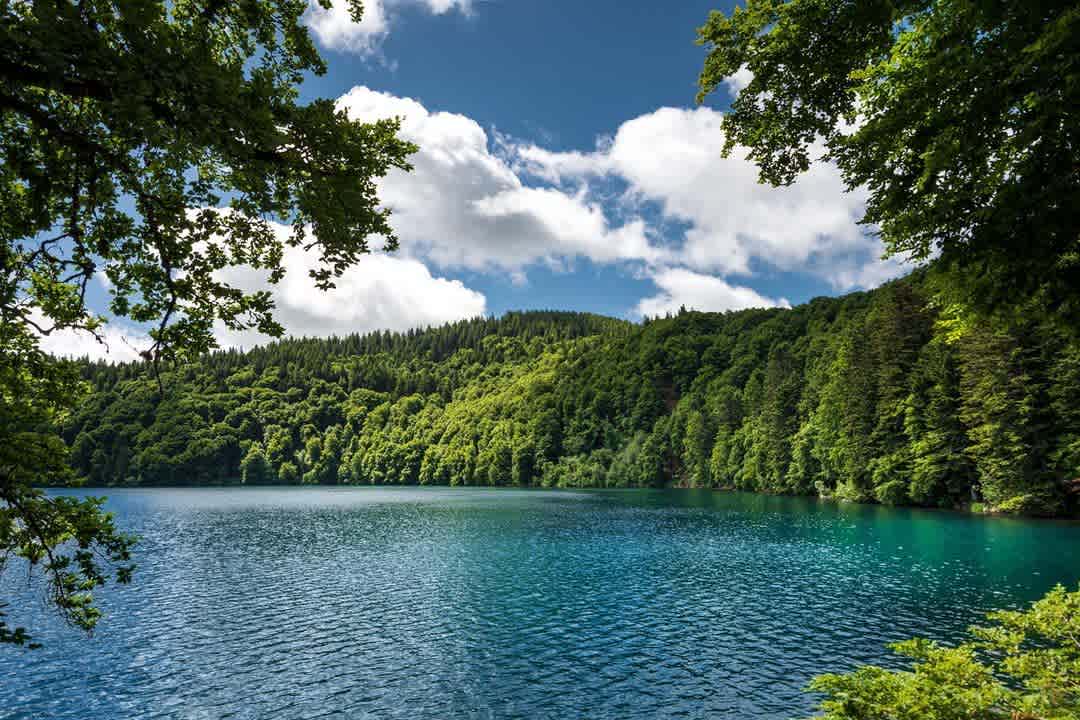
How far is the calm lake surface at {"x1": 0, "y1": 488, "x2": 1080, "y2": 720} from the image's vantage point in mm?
18562

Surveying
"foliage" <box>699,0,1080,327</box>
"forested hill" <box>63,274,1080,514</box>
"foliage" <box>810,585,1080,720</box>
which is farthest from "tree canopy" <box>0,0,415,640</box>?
"foliage" <box>810,585,1080,720</box>

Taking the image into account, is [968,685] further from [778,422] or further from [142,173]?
[778,422]

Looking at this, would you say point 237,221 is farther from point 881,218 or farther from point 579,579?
point 579,579

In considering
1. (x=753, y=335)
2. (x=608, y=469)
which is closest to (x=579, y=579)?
(x=608, y=469)

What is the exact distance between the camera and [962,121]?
916 cm

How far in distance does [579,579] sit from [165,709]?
21.8 metres

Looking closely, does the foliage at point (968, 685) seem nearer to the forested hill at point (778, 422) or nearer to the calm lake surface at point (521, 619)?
the forested hill at point (778, 422)

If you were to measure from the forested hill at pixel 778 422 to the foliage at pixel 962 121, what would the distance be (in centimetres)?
194

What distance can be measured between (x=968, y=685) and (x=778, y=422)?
307ft

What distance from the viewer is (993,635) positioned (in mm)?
12016

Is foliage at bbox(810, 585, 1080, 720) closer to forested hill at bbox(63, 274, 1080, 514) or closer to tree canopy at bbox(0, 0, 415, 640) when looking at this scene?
forested hill at bbox(63, 274, 1080, 514)

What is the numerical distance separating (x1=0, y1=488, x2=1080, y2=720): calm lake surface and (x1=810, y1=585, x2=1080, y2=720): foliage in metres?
7.21

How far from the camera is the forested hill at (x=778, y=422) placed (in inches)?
2032

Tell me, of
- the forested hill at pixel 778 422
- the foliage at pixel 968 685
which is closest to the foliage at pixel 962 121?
the forested hill at pixel 778 422
